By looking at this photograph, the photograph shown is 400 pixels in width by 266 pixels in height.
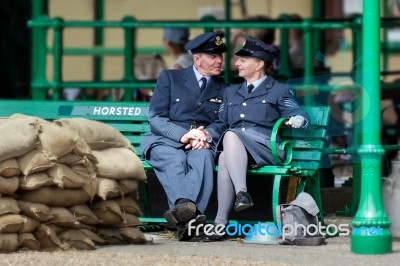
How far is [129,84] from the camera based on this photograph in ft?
40.9

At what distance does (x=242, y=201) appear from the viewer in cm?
1005

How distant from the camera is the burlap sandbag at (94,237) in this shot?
32.0 feet

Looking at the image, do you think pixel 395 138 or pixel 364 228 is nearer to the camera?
pixel 364 228

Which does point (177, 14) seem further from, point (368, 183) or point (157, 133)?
point (368, 183)

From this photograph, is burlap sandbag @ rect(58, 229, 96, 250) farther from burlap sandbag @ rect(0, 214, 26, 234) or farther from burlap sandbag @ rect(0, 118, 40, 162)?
burlap sandbag @ rect(0, 118, 40, 162)

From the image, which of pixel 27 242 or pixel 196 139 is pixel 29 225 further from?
pixel 196 139

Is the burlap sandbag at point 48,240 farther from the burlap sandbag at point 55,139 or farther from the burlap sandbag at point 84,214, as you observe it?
the burlap sandbag at point 55,139

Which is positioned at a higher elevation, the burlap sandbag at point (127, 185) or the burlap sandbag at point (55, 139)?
the burlap sandbag at point (55, 139)

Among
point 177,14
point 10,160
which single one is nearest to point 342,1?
point 177,14

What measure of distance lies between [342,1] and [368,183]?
10458 millimetres

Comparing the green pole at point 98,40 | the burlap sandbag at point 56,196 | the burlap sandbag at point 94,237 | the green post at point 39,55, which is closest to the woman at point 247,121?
the burlap sandbag at point 94,237

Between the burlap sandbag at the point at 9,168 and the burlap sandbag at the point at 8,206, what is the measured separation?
147 millimetres

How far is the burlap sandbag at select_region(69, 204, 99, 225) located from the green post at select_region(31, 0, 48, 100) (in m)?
2.85

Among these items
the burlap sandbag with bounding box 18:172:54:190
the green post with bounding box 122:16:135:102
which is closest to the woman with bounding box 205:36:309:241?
the burlap sandbag with bounding box 18:172:54:190
